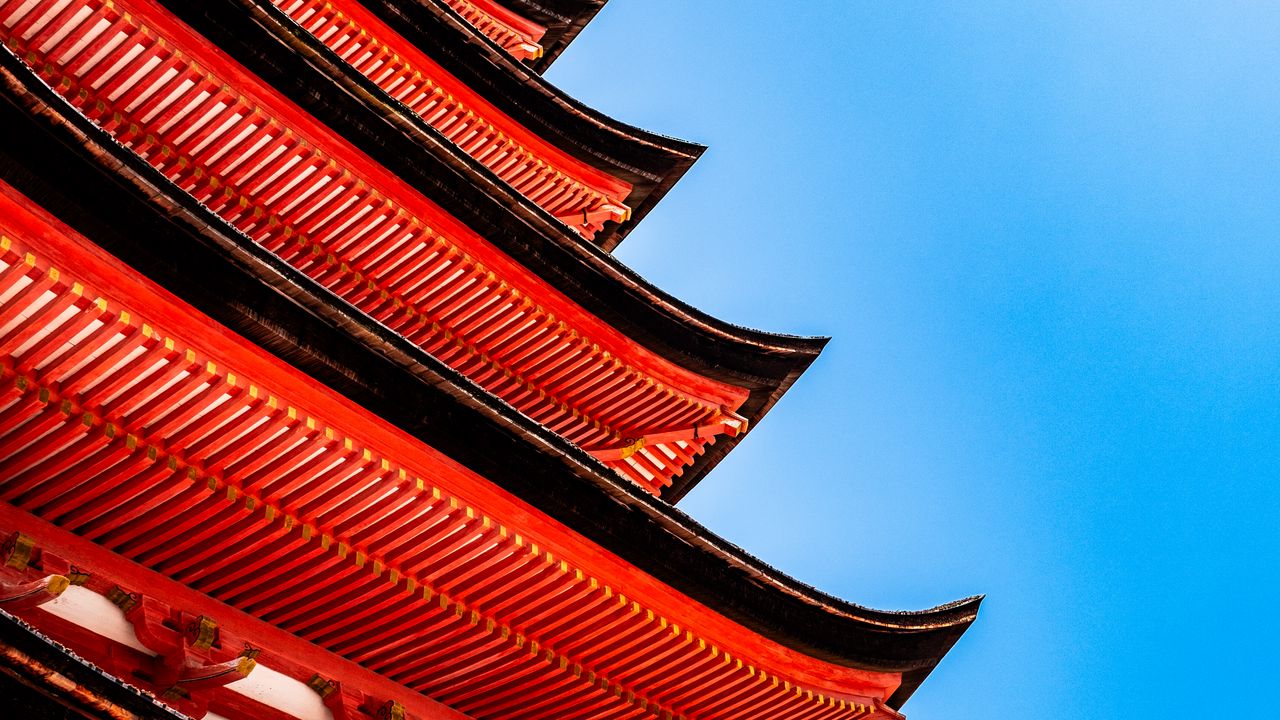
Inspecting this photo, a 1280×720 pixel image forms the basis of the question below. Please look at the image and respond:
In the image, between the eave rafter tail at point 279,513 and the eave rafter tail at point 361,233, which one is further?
the eave rafter tail at point 361,233

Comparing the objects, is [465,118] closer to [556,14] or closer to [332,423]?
[556,14]

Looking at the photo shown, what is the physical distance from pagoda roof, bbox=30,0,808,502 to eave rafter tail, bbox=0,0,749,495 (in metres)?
0.13

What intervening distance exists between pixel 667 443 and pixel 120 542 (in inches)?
268

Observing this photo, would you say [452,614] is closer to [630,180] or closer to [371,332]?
[371,332]

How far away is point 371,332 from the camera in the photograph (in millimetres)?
6902

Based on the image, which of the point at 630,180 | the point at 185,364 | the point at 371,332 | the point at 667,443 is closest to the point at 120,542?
the point at 185,364

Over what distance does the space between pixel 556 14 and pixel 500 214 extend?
27.6ft

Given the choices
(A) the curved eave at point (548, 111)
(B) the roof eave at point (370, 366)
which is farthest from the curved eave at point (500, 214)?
(B) the roof eave at point (370, 366)

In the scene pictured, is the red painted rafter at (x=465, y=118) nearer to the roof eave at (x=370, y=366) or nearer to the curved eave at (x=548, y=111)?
the curved eave at (x=548, y=111)

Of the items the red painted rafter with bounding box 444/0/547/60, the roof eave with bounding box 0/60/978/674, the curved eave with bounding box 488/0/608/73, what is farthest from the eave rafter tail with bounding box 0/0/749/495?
the curved eave with bounding box 488/0/608/73

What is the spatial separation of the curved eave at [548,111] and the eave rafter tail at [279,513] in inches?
291

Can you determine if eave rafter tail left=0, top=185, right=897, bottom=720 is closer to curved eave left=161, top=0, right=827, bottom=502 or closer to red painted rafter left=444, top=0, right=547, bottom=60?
curved eave left=161, top=0, right=827, bottom=502

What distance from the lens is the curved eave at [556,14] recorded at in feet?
58.3

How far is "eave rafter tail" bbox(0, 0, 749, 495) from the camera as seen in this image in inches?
352
